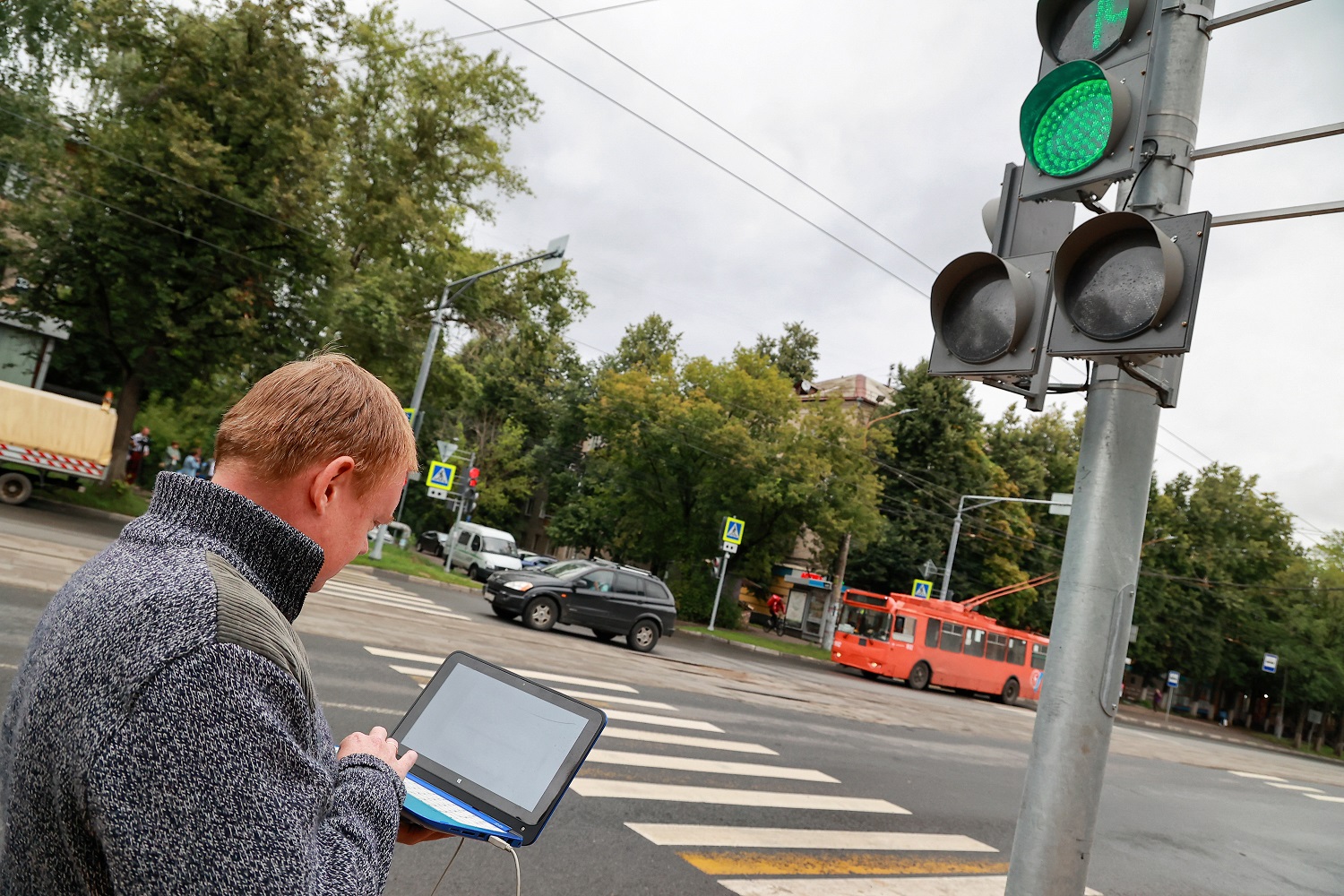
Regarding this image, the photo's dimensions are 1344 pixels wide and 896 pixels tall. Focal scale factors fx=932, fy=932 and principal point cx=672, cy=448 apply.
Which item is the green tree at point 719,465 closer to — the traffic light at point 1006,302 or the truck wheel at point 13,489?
the truck wheel at point 13,489

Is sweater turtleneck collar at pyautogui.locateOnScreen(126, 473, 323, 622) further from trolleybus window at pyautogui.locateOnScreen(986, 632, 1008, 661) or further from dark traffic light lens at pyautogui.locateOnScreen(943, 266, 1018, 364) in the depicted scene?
trolleybus window at pyautogui.locateOnScreen(986, 632, 1008, 661)

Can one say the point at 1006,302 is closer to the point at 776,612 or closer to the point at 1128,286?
the point at 1128,286

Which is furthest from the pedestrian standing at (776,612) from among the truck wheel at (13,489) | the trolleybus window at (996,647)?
the truck wheel at (13,489)

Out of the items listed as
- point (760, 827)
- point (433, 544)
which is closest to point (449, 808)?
point (760, 827)

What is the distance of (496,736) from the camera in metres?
2.37

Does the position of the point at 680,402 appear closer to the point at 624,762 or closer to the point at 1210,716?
the point at 624,762

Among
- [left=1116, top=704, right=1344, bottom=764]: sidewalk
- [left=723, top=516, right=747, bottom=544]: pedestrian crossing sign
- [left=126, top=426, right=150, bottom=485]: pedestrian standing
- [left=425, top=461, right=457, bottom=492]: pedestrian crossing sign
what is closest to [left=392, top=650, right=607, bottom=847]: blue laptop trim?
[left=425, top=461, right=457, bottom=492]: pedestrian crossing sign

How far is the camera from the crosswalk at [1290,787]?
18.9 m

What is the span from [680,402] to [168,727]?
1327 inches

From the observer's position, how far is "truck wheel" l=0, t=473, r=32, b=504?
17891 mm

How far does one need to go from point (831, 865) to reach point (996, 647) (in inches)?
1015

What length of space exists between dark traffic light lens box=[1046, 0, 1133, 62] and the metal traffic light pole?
0.15 m

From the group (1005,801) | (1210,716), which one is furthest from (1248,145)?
(1210,716)

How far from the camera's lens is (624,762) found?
8211mm
